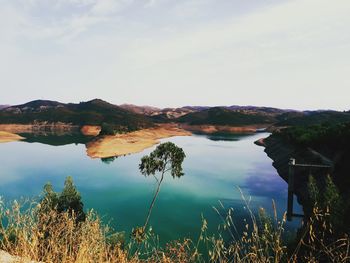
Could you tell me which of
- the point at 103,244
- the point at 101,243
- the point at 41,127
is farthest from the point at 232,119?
the point at 101,243

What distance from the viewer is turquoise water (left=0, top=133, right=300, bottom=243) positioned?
32713 millimetres

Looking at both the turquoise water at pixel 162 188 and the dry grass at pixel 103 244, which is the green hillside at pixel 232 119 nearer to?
the turquoise water at pixel 162 188

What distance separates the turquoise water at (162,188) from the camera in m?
32.7

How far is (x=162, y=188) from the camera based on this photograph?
4469 centimetres

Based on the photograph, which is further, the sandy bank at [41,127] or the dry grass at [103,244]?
the sandy bank at [41,127]

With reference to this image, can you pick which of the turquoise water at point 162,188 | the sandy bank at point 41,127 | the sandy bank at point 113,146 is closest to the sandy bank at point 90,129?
the sandy bank at point 41,127

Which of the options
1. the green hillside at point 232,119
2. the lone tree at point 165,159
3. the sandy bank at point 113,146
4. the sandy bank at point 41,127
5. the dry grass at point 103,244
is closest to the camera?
the dry grass at point 103,244

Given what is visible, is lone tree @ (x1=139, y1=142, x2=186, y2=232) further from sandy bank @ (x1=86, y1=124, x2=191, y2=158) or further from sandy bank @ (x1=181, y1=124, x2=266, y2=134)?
sandy bank @ (x1=181, y1=124, x2=266, y2=134)

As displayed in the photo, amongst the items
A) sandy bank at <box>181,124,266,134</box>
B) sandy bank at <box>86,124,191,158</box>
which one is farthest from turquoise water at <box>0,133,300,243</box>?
sandy bank at <box>181,124,266,134</box>

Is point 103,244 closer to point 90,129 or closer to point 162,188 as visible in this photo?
point 162,188

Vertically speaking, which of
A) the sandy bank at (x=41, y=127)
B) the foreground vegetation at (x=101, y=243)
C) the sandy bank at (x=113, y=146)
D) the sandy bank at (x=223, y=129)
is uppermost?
the foreground vegetation at (x=101, y=243)

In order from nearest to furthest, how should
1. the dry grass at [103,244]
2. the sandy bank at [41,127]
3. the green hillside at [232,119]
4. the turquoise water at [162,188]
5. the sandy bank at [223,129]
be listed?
the dry grass at [103,244]
the turquoise water at [162,188]
the sandy bank at [41,127]
the sandy bank at [223,129]
the green hillside at [232,119]

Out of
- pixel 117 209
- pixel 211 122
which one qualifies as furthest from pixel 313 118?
pixel 117 209

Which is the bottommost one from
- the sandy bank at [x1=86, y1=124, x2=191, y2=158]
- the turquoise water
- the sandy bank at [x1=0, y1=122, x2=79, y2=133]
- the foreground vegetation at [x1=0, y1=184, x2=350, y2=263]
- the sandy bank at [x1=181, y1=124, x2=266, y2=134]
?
the turquoise water
